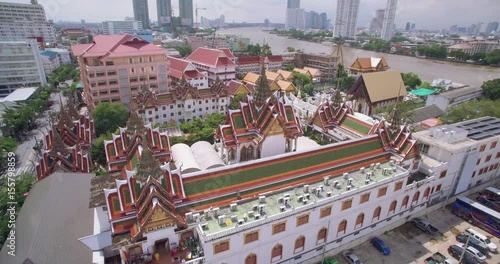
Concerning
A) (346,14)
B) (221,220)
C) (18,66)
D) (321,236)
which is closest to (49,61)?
(18,66)

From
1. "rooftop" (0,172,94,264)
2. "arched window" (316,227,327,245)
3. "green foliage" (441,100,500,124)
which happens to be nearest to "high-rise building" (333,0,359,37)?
"green foliage" (441,100,500,124)

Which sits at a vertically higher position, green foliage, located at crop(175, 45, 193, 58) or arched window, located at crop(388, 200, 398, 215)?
green foliage, located at crop(175, 45, 193, 58)

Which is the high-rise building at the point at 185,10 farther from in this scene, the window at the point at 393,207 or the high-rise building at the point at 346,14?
the window at the point at 393,207

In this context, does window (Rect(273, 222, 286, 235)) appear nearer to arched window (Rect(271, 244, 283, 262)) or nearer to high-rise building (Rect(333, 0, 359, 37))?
arched window (Rect(271, 244, 283, 262))

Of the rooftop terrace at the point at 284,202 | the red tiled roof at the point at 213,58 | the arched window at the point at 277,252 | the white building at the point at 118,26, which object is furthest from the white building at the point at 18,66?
the white building at the point at 118,26

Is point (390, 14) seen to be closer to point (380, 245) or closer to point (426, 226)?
point (426, 226)

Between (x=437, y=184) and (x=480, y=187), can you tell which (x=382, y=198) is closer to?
(x=437, y=184)

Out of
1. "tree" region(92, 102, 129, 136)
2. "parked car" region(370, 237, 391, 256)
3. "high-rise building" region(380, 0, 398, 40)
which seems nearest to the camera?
"parked car" region(370, 237, 391, 256)
